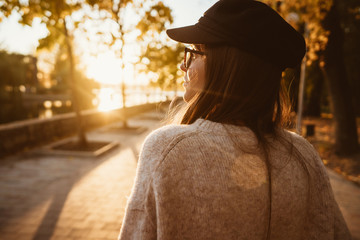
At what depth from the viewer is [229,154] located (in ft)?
3.04

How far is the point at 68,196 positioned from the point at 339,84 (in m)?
7.62

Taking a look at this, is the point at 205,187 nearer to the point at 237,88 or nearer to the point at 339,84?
the point at 237,88

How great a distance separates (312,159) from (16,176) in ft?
19.0

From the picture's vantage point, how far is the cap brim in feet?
3.14

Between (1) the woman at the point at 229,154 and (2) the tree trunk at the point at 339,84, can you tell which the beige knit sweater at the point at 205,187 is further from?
(2) the tree trunk at the point at 339,84

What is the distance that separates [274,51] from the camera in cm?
95

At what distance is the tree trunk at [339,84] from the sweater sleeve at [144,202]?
8083mm

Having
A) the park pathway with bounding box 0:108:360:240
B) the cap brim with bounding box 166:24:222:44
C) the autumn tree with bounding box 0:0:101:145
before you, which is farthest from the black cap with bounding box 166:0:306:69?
the autumn tree with bounding box 0:0:101:145

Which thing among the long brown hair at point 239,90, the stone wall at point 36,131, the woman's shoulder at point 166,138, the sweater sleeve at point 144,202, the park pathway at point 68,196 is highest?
the long brown hair at point 239,90

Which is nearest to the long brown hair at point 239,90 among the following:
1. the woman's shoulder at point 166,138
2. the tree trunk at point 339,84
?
the woman's shoulder at point 166,138

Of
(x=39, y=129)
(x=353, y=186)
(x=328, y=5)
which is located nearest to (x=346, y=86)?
(x=328, y=5)

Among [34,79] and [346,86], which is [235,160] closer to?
[346,86]

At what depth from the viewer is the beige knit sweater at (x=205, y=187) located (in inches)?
36.2

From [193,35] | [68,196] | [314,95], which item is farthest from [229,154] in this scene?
[314,95]
